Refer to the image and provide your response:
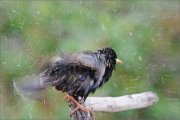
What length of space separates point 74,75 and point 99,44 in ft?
8.74

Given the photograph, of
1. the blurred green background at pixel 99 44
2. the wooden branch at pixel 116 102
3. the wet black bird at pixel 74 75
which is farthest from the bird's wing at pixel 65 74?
the blurred green background at pixel 99 44

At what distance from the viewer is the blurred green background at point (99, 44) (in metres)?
7.01

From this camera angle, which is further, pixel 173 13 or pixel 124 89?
pixel 173 13

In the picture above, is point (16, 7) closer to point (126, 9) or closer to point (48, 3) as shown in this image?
point (48, 3)

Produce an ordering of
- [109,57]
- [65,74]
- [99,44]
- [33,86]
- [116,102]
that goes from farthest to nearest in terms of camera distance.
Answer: [99,44]
[116,102]
[109,57]
[65,74]
[33,86]

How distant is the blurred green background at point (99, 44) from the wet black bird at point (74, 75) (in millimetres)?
1983

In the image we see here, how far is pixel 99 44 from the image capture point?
287 inches

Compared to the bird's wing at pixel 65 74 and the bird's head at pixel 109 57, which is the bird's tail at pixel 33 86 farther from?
the bird's head at pixel 109 57

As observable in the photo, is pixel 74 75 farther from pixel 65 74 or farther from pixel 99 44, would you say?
pixel 99 44

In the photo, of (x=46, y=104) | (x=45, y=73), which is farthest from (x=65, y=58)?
(x=46, y=104)

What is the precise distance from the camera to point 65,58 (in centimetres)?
457

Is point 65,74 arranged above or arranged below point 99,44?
above

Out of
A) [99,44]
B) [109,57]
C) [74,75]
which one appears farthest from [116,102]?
[99,44]

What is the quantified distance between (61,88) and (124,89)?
239 centimetres
